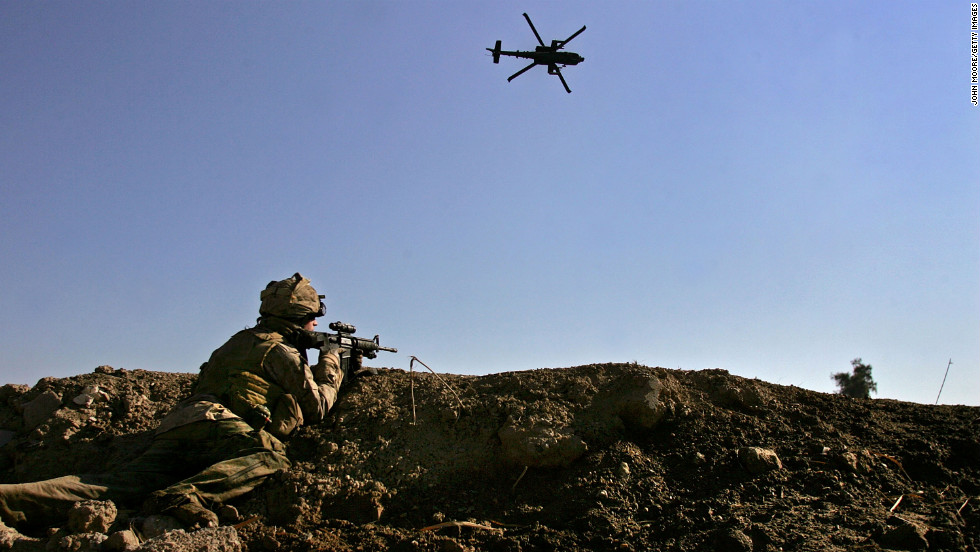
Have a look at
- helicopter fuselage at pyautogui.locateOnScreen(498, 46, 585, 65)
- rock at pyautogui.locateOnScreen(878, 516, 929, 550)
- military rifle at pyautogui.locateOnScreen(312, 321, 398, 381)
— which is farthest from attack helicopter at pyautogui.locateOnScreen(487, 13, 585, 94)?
rock at pyautogui.locateOnScreen(878, 516, 929, 550)

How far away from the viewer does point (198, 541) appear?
4.59m

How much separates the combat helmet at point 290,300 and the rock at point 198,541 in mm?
2633

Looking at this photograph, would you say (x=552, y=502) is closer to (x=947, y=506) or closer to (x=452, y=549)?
(x=452, y=549)

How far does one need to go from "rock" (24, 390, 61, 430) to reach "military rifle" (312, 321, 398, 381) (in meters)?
2.86

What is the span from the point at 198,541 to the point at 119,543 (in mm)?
531

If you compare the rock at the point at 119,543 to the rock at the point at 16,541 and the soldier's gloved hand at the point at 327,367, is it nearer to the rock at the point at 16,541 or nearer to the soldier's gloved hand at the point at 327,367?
the rock at the point at 16,541

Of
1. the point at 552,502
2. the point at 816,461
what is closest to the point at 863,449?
the point at 816,461

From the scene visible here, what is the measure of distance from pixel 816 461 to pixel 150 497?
A: 5.79 metres

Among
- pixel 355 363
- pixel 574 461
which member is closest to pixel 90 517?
pixel 355 363

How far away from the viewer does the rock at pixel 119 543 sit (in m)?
4.55

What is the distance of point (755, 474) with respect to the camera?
19.6ft

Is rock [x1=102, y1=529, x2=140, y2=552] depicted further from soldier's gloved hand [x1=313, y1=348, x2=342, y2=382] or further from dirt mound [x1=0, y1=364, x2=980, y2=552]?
soldier's gloved hand [x1=313, y1=348, x2=342, y2=382]

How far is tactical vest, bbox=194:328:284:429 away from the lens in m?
6.17


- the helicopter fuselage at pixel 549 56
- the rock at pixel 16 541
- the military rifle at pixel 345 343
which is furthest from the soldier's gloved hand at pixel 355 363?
the helicopter fuselage at pixel 549 56
